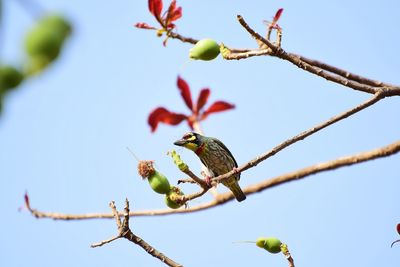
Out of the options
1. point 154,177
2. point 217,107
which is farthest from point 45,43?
point 154,177

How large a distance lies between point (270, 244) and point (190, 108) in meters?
1.02

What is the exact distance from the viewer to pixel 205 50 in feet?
9.92

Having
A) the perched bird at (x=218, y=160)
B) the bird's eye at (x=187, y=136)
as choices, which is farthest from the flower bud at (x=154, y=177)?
the perched bird at (x=218, y=160)

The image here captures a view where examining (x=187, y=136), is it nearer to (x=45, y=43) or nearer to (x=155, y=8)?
(x=155, y=8)

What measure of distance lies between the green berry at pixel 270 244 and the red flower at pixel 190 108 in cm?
87

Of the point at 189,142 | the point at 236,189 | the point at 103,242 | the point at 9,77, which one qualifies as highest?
the point at 9,77

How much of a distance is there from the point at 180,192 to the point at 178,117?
1.83 feet

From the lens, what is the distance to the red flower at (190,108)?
3080 millimetres

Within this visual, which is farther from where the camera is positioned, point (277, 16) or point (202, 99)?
point (277, 16)

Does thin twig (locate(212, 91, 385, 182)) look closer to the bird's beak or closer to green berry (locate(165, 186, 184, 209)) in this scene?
green berry (locate(165, 186, 184, 209))

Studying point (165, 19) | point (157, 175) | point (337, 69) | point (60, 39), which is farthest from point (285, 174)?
point (165, 19)

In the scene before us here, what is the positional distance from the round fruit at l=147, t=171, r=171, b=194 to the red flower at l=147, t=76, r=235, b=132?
1.24 feet

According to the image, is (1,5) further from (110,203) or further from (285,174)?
(110,203)

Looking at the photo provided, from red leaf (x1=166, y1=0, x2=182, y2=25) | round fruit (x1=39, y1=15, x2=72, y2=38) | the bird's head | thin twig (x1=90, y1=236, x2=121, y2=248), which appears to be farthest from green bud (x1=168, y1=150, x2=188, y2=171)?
round fruit (x1=39, y1=15, x2=72, y2=38)
